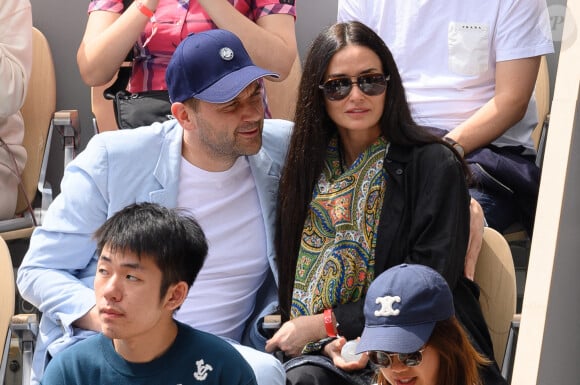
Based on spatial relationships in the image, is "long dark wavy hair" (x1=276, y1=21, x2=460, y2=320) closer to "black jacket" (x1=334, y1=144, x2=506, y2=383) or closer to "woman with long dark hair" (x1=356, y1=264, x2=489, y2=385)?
"black jacket" (x1=334, y1=144, x2=506, y2=383)

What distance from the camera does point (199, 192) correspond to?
10.1 ft

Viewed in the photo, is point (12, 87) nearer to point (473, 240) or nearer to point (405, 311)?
point (473, 240)

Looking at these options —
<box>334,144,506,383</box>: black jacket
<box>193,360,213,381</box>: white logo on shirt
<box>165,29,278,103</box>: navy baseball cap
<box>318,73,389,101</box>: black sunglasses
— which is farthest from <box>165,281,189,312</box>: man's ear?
<box>318,73,389,101</box>: black sunglasses

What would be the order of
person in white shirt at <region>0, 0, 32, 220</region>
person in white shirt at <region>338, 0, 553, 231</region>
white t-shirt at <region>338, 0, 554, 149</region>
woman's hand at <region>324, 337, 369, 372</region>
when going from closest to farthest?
woman's hand at <region>324, 337, 369, 372</region> < person in white shirt at <region>338, 0, 553, 231</region> < white t-shirt at <region>338, 0, 554, 149</region> < person in white shirt at <region>0, 0, 32, 220</region>

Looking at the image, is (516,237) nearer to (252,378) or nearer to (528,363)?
(252,378)

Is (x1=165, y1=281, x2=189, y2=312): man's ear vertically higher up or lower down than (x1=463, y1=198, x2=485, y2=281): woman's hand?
higher up

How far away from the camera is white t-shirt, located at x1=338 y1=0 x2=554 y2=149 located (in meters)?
3.57

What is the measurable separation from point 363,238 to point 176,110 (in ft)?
2.27

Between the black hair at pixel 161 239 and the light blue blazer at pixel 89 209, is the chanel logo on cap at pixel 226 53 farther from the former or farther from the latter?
the black hair at pixel 161 239

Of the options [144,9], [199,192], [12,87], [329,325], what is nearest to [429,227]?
[329,325]

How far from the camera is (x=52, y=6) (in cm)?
455

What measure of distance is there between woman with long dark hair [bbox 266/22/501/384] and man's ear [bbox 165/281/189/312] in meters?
0.46

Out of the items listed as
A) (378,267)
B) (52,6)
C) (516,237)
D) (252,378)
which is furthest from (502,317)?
(52,6)

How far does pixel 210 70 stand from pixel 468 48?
43.1 inches
